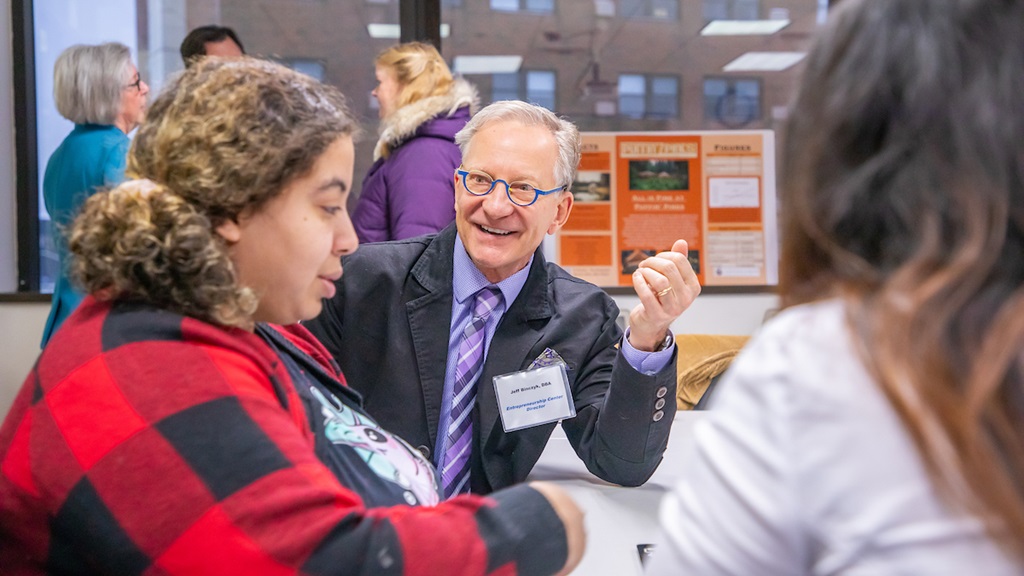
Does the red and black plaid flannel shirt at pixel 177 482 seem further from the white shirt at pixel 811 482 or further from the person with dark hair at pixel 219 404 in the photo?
the white shirt at pixel 811 482

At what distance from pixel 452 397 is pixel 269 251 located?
85 centimetres

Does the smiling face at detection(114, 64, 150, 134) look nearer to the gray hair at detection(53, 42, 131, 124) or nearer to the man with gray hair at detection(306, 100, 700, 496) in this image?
the gray hair at detection(53, 42, 131, 124)

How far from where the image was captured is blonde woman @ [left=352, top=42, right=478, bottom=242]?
3.19 meters

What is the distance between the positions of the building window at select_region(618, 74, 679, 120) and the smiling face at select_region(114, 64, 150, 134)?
2271 mm

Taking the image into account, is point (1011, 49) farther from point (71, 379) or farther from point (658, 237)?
point (658, 237)

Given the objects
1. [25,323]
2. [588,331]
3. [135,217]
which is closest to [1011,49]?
[135,217]

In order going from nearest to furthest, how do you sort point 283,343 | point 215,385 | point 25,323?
1. point 215,385
2. point 283,343
3. point 25,323

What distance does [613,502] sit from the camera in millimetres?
1661

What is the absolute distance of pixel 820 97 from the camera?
0.66 m

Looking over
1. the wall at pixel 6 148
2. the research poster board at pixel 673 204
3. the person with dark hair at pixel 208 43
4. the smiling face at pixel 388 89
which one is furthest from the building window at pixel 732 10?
the wall at pixel 6 148

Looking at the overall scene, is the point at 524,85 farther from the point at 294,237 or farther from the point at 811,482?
the point at 811,482

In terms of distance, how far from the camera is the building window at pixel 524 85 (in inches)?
180

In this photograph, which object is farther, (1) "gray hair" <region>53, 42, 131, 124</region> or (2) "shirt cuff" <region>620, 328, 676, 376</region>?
(1) "gray hair" <region>53, 42, 131, 124</region>

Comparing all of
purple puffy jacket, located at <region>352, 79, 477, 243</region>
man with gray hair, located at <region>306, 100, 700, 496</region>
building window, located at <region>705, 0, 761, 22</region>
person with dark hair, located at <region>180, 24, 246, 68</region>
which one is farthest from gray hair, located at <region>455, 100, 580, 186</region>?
building window, located at <region>705, 0, 761, 22</region>
